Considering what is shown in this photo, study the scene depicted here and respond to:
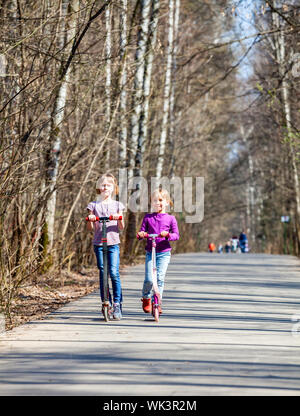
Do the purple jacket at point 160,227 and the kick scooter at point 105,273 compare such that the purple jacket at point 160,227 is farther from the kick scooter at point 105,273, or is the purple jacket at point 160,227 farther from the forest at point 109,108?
the forest at point 109,108

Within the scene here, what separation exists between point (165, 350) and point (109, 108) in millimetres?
10328

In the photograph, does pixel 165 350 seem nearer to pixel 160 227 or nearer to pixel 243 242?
pixel 160 227

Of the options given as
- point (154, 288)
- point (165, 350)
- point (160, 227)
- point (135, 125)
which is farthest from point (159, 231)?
point (135, 125)

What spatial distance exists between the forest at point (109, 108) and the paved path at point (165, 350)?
159 cm

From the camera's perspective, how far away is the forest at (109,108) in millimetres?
11859

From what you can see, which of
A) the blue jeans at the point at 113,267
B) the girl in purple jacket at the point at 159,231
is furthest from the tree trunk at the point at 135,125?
the blue jeans at the point at 113,267

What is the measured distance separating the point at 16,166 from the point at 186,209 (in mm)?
32381

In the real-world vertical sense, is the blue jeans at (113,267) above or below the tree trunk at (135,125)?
below

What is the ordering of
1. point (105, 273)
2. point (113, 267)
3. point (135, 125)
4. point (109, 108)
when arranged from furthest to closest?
point (135, 125) → point (109, 108) → point (113, 267) → point (105, 273)

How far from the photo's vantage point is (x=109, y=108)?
1766 centimetres

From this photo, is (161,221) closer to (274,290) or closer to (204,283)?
(274,290)

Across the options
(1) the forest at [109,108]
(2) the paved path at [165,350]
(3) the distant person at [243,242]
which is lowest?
(2) the paved path at [165,350]

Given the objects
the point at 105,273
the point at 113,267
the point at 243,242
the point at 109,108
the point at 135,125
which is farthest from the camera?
the point at 243,242
